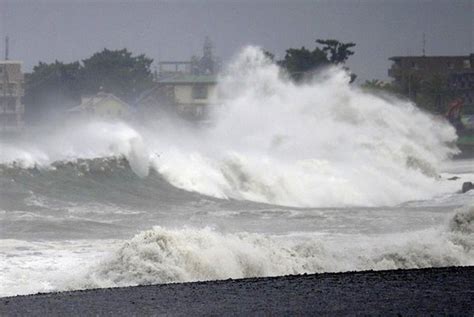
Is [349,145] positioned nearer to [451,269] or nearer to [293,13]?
[293,13]

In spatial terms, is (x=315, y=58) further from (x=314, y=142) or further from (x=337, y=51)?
(x=314, y=142)

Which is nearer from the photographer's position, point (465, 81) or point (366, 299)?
point (366, 299)

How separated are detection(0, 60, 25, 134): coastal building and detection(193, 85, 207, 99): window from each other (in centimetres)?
525

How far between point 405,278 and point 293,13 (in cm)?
2086

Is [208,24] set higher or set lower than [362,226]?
higher

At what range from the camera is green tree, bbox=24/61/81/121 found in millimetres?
37031

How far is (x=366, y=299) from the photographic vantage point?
8.77m

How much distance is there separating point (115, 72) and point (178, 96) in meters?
2.20

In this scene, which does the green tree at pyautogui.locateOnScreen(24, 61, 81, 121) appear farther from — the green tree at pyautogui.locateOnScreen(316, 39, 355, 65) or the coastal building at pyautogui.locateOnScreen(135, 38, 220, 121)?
the green tree at pyautogui.locateOnScreen(316, 39, 355, 65)

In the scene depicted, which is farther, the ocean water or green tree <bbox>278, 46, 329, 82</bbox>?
green tree <bbox>278, 46, 329, 82</bbox>

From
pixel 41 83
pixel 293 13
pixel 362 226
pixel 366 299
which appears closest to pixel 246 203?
pixel 362 226

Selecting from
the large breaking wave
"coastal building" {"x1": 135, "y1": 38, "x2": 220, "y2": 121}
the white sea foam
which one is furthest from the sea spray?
the white sea foam

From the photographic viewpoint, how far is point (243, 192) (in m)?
23.4

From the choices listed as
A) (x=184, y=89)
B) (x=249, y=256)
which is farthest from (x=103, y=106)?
(x=249, y=256)
